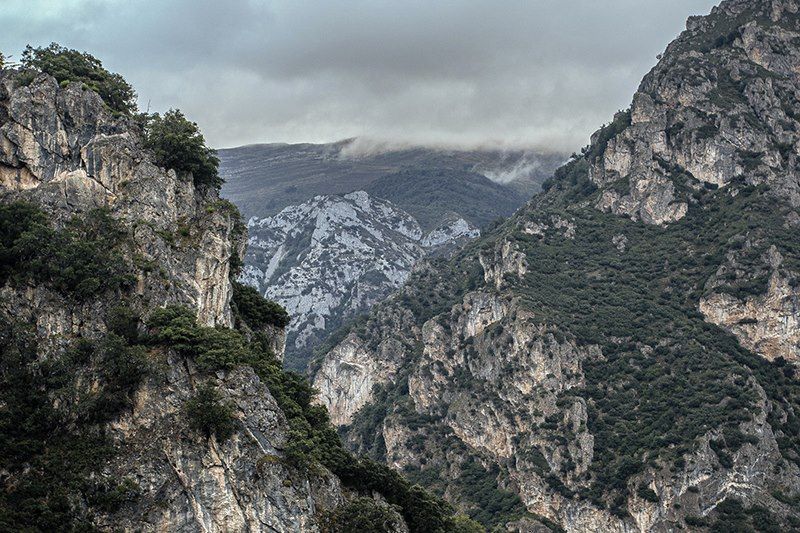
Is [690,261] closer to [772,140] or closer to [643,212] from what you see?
[643,212]

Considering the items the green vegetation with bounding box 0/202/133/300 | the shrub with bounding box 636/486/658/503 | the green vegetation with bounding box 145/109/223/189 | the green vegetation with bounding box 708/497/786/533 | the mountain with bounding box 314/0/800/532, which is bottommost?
the green vegetation with bounding box 708/497/786/533

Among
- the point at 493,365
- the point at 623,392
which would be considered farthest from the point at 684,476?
the point at 493,365

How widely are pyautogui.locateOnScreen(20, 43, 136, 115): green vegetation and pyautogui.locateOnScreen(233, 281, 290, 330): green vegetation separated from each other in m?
22.6

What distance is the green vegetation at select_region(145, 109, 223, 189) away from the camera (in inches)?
3164

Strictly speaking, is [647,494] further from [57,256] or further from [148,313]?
[57,256]

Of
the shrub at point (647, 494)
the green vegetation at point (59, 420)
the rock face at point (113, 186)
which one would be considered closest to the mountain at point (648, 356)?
the shrub at point (647, 494)

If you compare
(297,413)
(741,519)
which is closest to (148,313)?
(297,413)

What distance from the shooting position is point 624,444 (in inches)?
5512

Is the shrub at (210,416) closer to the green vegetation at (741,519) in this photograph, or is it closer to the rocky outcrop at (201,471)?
the rocky outcrop at (201,471)

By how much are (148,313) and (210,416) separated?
10792 mm

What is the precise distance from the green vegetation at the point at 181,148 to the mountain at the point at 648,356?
83485 mm

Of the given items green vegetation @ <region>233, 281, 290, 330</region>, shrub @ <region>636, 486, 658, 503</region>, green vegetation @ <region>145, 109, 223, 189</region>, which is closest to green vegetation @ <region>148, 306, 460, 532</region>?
green vegetation @ <region>233, 281, 290, 330</region>

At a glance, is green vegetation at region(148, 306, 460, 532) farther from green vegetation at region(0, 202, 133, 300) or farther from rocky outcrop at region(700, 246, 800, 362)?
rocky outcrop at region(700, 246, 800, 362)

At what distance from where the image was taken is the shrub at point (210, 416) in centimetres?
6353
